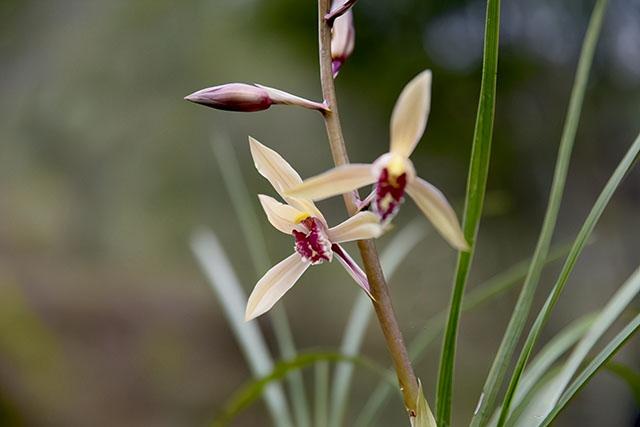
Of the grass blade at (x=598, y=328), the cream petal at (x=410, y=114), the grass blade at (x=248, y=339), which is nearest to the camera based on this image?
the cream petal at (x=410, y=114)

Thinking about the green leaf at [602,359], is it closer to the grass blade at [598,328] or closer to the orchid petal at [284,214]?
the grass blade at [598,328]

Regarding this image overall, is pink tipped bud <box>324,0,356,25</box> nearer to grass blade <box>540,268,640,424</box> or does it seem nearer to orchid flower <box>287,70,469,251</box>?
orchid flower <box>287,70,469,251</box>

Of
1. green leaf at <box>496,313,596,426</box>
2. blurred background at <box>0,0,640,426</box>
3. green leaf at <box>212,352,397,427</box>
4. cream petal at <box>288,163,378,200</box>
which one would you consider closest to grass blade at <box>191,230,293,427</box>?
green leaf at <box>212,352,397,427</box>

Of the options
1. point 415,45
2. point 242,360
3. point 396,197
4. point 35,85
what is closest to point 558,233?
point 415,45

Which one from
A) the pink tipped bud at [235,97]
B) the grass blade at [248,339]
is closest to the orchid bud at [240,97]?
the pink tipped bud at [235,97]

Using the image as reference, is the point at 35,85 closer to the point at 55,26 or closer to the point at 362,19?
the point at 55,26

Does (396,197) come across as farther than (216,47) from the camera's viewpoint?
No
